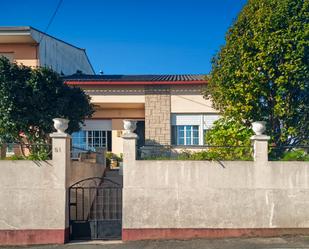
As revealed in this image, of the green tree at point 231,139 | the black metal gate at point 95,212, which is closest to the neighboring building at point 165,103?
the green tree at point 231,139

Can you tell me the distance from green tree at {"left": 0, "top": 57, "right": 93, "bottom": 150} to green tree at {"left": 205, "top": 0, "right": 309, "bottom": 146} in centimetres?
526

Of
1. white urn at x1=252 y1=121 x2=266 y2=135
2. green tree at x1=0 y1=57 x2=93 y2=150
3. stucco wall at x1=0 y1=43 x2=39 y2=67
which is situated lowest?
white urn at x1=252 y1=121 x2=266 y2=135

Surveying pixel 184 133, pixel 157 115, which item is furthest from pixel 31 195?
pixel 184 133

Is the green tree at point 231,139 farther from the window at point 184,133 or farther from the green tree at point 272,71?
the window at point 184,133

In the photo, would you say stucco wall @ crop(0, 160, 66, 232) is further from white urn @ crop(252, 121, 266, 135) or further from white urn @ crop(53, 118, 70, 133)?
white urn @ crop(252, 121, 266, 135)

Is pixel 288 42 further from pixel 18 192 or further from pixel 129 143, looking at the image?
pixel 18 192

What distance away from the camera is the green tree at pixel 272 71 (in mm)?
9094

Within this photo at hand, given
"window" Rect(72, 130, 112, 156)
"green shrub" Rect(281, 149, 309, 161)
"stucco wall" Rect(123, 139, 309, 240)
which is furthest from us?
"window" Rect(72, 130, 112, 156)

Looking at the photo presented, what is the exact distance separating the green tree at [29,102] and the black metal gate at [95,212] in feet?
7.58

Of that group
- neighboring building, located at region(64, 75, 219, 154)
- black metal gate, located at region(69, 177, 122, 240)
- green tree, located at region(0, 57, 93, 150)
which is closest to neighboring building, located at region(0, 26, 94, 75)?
neighboring building, located at region(64, 75, 219, 154)

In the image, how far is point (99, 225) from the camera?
9031 mm

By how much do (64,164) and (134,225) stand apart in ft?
7.75

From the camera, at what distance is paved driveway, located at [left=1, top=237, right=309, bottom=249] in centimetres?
809

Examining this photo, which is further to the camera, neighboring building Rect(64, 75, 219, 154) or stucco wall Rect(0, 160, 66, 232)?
neighboring building Rect(64, 75, 219, 154)
